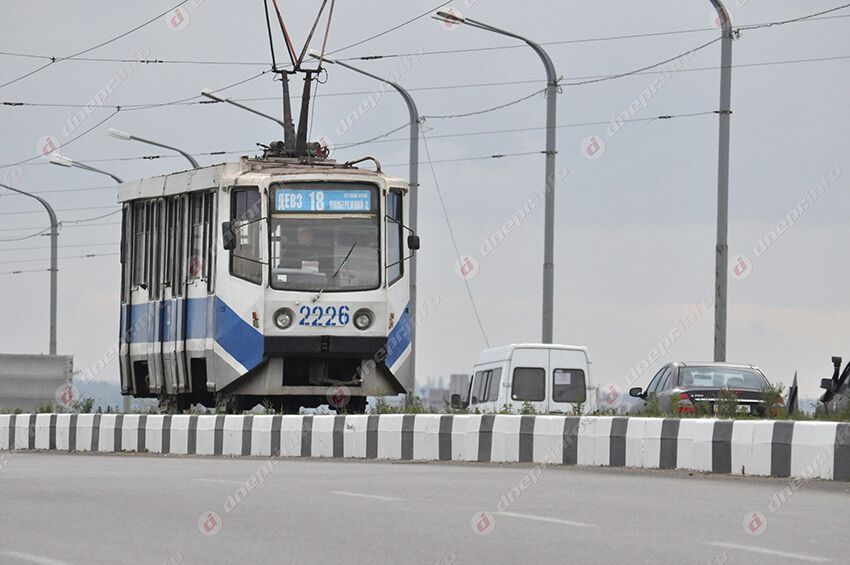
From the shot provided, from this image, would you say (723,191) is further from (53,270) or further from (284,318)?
(53,270)

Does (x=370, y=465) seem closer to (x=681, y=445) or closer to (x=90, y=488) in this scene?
(x=681, y=445)

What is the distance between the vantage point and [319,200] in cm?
2855

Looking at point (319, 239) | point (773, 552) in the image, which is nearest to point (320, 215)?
point (319, 239)

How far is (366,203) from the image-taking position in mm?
28750

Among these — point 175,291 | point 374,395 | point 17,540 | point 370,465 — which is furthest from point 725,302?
point 17,540

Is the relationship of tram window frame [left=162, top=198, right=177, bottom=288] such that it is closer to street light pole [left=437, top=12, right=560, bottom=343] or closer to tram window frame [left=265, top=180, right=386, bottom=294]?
tram window frame [left=265, top=180, right=386, bottom=294]

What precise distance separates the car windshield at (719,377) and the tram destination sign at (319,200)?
16.4ft

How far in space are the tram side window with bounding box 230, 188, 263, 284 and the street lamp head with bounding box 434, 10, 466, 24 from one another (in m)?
7.98

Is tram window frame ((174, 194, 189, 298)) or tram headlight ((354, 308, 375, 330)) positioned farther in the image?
tram window frame ((174, 194, 189, 298))

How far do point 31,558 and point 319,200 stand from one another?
61.9ft

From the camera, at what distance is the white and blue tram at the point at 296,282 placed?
28453mm

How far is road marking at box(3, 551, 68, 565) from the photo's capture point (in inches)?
380

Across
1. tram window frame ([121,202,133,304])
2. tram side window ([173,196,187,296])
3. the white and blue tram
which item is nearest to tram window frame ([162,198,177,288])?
tram side window ([173,196,187,296])

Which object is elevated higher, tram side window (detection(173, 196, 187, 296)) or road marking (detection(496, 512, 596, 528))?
tram side window (detection(173, 196, 187, 296))
